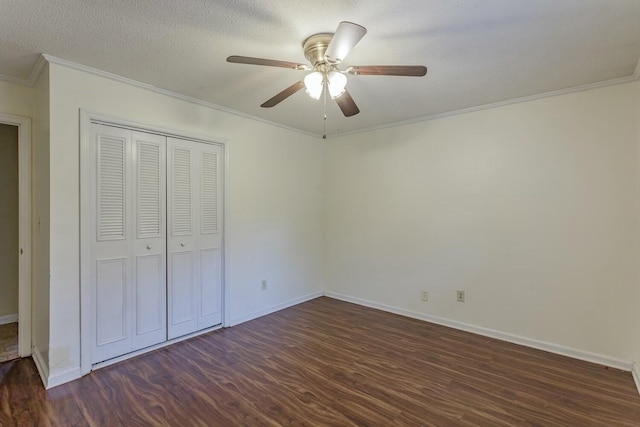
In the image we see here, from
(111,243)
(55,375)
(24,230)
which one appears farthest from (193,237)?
(55,375)

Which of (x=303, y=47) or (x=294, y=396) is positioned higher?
(x=303, y=47)

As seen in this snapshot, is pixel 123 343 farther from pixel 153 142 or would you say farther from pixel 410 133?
pixel 410 133

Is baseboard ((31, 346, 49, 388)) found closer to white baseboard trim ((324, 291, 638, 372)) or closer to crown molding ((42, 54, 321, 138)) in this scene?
crown molding ((42, 54, 321, 138))

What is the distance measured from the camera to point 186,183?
3064mm

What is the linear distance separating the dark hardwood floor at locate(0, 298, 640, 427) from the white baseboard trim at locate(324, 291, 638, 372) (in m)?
0.09

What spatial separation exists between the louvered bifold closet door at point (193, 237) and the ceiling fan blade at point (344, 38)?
1979 millimetres

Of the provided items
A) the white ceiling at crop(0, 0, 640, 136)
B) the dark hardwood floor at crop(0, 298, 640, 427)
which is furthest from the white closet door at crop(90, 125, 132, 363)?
the white ceiling at crop(0, 0, 640, 136)

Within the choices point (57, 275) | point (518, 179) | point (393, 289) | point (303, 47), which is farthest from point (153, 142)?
point (518, 179)

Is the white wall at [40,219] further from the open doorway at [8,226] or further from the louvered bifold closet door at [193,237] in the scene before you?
the open doorway at [8,226]

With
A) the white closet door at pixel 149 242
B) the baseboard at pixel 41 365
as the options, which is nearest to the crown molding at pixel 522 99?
the white closet door at pixel 149 242

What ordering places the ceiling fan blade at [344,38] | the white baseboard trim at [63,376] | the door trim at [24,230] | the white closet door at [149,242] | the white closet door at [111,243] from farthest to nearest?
1. the white closet door at [149,242]
2. the door trim at [24,230]
3. the white closet door at [111,243]
4. the white baseboard trim at [63,376]
5. the ceiling fan blade at [344,38]

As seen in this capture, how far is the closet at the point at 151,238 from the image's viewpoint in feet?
8.27

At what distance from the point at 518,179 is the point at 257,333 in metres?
3.07

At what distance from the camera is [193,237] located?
3.13 meters
